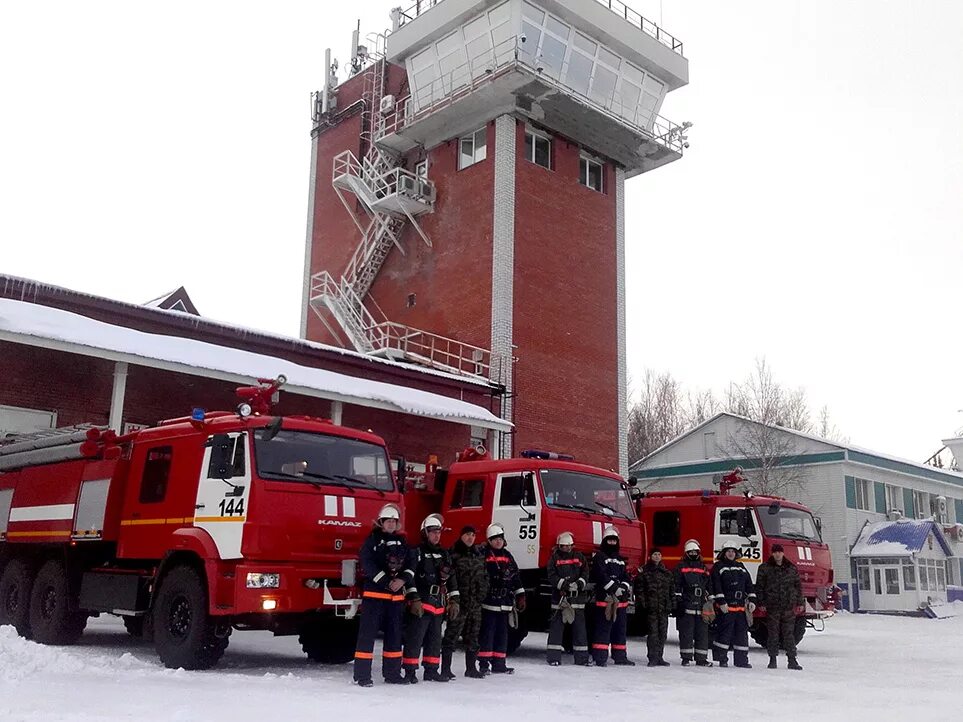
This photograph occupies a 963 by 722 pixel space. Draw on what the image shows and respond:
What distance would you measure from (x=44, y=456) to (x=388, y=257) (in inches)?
808

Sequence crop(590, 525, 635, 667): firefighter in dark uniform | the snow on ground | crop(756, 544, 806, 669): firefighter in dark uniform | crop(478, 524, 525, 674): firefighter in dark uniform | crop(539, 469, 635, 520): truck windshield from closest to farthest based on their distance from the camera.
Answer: the snow on ground < crop(478, 524, 525, 674): firefighter in dark uniform < crop(590, 525, 635, 667): firefighter in dark uniform < crop(756, 544, 806, 669): firefighter in dark uniform < crop(539, 469, 635, 520): truck windshield

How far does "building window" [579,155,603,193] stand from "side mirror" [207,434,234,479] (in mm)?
23398

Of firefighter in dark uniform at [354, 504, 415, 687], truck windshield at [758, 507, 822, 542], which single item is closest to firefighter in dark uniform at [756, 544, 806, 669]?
truck windshield at [758, 507, 822, 542]

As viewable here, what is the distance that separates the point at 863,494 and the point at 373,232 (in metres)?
22.8

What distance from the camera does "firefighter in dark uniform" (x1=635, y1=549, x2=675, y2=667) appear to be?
1347 centimetres

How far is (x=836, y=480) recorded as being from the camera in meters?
38.7

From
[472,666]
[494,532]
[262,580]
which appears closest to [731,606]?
[494,532]

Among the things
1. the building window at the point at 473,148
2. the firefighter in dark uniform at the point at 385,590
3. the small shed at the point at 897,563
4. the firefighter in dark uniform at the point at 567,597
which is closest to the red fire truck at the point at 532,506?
the firefighter in dark uniform at the point at 567,597

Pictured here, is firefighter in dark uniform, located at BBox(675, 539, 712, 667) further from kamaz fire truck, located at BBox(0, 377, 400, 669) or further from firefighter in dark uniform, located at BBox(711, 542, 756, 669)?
kamaz fire truck, located at BBox(0, 377, 400, 669)

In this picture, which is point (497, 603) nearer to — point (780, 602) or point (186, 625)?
point (186, 625)

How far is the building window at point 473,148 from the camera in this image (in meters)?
30.9

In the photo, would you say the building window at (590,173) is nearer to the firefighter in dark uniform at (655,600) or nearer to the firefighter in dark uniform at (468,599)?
the firefighter in dark uniform at (655,600)

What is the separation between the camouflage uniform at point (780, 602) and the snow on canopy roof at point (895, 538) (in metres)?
25.3

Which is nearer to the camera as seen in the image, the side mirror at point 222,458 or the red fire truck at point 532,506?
the side mirror at point 222,458
